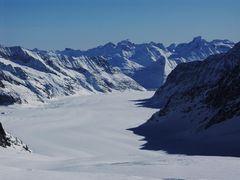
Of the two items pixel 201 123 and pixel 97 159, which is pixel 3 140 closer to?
pixel 97 159

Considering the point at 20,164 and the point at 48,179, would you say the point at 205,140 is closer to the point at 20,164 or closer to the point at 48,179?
the point at 20,164

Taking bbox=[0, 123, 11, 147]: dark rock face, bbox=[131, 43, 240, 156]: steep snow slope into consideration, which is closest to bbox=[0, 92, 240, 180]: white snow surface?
bbox=[0, 123, 11, 147]: dark rock face

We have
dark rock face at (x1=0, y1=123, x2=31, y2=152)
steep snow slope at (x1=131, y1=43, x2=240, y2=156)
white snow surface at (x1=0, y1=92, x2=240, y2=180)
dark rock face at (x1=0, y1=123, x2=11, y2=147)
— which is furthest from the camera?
steep snow slope at (x1=131, y1=43, x2=240, y2=156)

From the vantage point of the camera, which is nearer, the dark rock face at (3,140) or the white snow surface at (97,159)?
the white snow surface at (97,159)

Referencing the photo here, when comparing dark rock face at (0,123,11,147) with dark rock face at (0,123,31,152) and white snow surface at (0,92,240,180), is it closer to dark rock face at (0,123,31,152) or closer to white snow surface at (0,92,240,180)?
dark rock face at (0,123,31,152)

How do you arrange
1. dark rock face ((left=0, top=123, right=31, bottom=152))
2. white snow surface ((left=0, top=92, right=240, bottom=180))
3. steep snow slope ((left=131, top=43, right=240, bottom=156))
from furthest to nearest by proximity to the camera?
steep snow slope ((left=131, top=43, right=240, bottom=156))
dark rock face ((left=0, top=123, right=31, bottom=152))
white snow surface ((left=0, top=92, right=240, bottom=180))

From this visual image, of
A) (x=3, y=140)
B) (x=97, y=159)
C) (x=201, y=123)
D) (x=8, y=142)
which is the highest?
(x=3, y=140)

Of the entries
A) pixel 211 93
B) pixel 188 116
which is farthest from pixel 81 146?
pixel 211 93

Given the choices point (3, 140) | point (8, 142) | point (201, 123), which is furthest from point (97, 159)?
point (201, 123)

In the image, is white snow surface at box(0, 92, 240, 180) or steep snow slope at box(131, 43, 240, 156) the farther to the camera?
steep snow slope at box(131, 43, 240, 156)

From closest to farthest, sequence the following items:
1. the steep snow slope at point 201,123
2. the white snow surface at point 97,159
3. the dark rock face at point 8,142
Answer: the white snow surface at point 97,159 → the dark rock face at point 8,142 → the steep snow slope at point 201,123

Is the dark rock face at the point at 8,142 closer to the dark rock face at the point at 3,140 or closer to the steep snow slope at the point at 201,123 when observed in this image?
the dark rock face at the point at 3,140

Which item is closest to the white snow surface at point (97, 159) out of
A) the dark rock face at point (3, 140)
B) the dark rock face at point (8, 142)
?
the dark rock face at point (8, 142)
